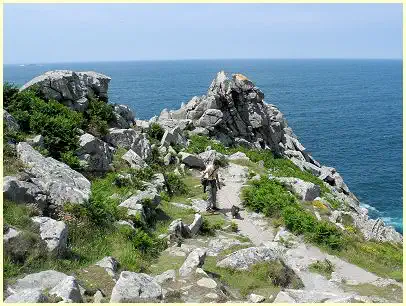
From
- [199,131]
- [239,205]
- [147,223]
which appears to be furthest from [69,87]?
[147,223]

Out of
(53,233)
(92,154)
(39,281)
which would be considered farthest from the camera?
(92,154)

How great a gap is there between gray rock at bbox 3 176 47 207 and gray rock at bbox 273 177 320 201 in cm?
1715

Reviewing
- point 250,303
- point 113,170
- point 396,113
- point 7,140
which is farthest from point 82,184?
point 396,113

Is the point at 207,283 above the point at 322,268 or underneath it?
above

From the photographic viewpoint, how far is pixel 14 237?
45.3 feet

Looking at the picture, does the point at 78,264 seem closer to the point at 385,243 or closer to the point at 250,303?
the point at 250,303

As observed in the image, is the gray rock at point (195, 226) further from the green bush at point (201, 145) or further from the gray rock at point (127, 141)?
the green bush at point (201, 145)

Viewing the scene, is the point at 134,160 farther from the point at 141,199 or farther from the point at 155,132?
the point at 155,132

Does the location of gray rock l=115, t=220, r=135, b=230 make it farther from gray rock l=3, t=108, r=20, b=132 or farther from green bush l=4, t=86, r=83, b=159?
gray rock l=3, t=108, r=20, b=132

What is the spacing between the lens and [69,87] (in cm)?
3206

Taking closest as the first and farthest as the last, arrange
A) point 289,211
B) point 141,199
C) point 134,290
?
point 134,290 < point 141,199 < point 289,211

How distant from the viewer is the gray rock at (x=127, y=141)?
30500 mm

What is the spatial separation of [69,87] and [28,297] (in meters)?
23.2

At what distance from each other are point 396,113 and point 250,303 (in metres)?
121
